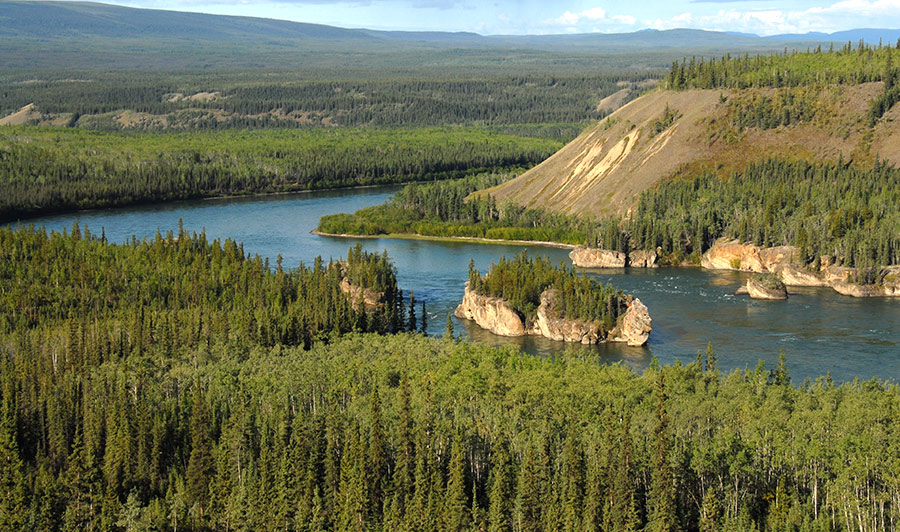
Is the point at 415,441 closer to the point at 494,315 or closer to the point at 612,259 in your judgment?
the point at 494,315

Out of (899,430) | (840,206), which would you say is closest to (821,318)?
(840,206)

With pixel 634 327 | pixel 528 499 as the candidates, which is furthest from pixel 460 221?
pixel 528 499

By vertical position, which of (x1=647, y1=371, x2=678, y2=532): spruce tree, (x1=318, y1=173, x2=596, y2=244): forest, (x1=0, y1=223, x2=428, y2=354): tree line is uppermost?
(x1=647, y1=371, x2=678, y2=532): spruce tree

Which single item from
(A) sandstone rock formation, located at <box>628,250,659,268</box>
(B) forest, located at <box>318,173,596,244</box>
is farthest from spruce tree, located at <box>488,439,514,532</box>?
(B) forest, located at <box>318,173,596,244</box>

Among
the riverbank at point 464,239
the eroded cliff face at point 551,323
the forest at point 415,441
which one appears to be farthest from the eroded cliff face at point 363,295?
the riverbank at point 464,239

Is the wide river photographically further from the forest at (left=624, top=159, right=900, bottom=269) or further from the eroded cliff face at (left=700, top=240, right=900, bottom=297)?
the forest at (left=624, top=159, right=900, bottom=269)
